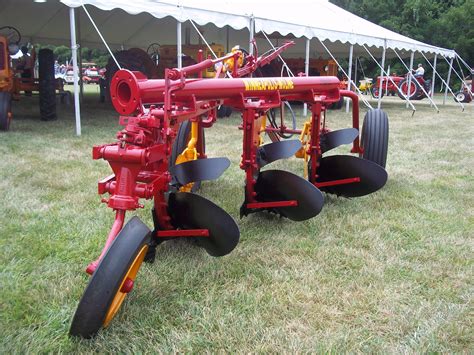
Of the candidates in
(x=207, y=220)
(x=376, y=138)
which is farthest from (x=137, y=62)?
(x=207, y=220)

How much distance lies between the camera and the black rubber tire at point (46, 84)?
8.16 meters

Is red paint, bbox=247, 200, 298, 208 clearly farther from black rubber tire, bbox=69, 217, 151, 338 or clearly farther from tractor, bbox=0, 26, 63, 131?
tractor, bbox=0, 26, 63, 131

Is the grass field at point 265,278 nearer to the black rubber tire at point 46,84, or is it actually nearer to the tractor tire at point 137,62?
the black rubber tire at point 46,84

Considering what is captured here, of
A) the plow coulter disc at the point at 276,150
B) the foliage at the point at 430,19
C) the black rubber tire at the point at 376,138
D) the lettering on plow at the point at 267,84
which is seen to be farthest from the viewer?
the foliage at the point at 430,19

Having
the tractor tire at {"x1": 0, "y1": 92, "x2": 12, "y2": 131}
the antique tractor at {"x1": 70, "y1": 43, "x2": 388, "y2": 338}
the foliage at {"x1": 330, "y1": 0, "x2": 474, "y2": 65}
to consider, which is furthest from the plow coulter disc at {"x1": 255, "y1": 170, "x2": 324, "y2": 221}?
the foliage at {"x1": 330, "y1": 0, "x2": 474, "y2": 65}

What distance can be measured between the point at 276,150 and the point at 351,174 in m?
0.74

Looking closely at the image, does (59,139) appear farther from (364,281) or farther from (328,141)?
(364,281)

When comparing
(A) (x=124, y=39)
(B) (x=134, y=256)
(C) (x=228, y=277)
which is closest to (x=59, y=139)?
(C) (x=228, y=277)

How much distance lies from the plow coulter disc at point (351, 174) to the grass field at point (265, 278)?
0.46ft

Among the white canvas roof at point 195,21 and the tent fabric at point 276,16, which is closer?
the tent fabric at point 276,16

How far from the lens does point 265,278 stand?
2.46 m

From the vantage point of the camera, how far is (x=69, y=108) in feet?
35.8

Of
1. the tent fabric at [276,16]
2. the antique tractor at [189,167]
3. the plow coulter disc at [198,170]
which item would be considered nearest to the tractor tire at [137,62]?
the tent fabric at [276,16]

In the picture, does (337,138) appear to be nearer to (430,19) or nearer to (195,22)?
(195,22)
